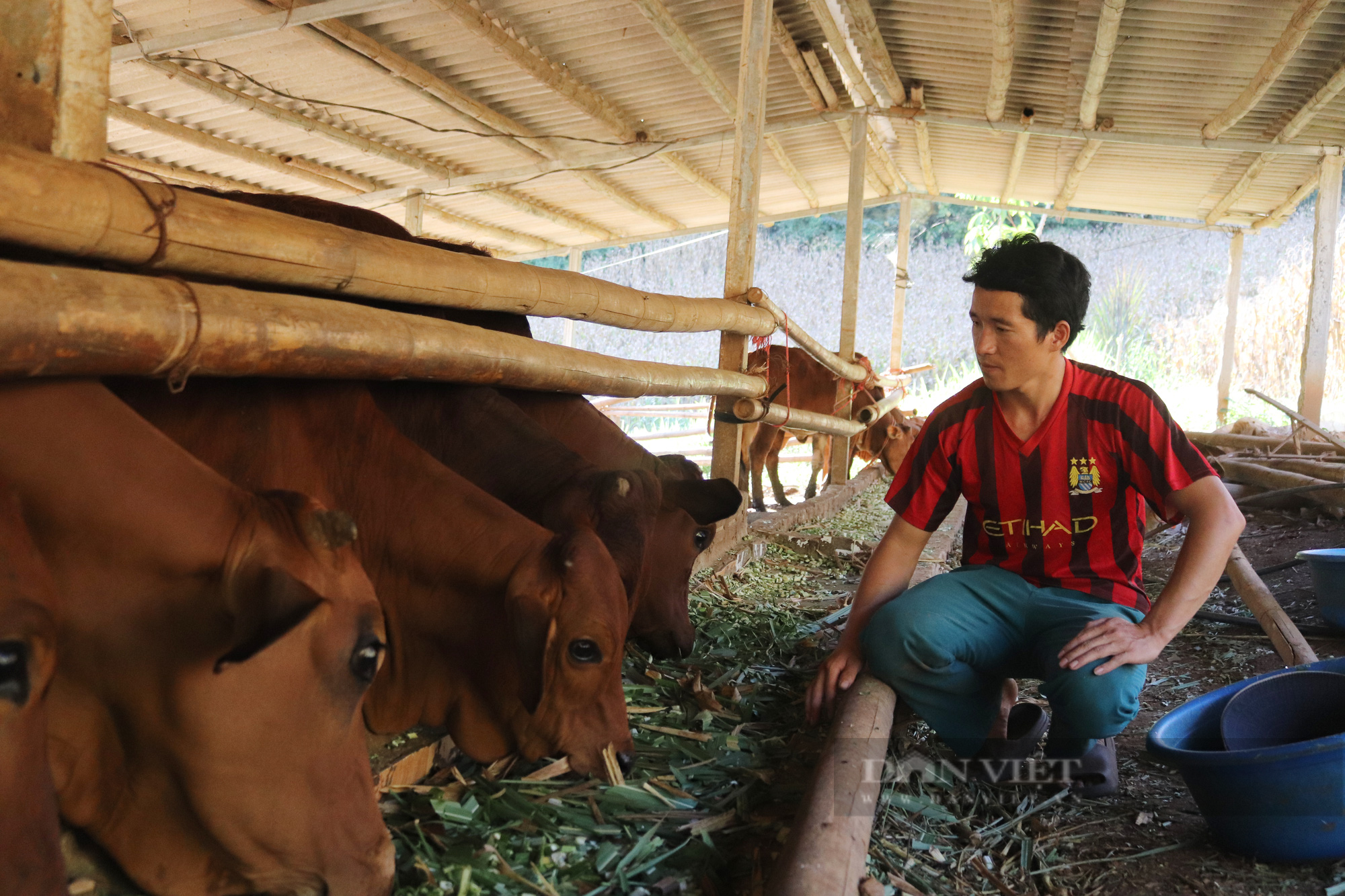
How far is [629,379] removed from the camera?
4293 mm

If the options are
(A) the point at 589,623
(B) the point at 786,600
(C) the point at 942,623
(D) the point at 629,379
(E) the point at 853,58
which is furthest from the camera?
(E) the point at 853,58

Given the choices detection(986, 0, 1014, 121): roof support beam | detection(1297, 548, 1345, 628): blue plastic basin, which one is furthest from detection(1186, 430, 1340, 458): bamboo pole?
detection(1297, 548, 1345, 628): blue plastic basin

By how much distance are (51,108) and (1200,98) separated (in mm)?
9830

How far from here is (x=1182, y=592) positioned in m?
2.90

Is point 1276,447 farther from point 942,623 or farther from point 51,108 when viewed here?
point 51,108

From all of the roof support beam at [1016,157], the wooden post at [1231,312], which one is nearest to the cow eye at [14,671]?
the roof support beam at [1016,157]

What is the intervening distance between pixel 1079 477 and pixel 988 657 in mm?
633

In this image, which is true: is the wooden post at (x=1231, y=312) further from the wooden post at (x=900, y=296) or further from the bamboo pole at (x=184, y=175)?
the bamboo pole at (x=184, y=175)

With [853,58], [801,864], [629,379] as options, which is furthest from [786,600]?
[853,58]

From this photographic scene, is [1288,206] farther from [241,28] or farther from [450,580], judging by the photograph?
[450,580]

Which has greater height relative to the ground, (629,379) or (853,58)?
(853,58)

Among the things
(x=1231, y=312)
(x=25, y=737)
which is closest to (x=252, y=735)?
(x=25, y=737)

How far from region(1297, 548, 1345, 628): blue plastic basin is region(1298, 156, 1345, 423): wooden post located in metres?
6.41

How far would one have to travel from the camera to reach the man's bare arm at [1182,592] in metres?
2.79
